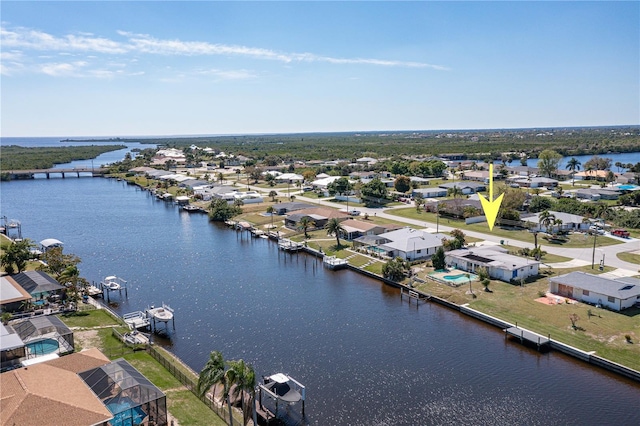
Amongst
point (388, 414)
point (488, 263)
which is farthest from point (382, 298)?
point (388, 414)

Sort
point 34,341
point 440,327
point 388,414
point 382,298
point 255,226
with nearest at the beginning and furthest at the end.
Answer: point 388,414 < point 34,341 < point 440,327 < point 382,298 < point 255,226

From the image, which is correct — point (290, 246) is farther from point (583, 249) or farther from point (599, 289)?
point (583, 249)

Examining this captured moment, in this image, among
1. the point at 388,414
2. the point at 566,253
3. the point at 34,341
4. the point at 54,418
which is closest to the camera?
the point at 54,418

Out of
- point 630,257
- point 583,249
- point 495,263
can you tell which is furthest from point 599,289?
point 583,249

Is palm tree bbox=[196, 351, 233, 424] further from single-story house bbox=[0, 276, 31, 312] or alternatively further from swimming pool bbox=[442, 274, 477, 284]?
swimming pool bbox=[442, 274, 477, 284]

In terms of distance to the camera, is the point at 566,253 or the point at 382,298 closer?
the point at 382,298

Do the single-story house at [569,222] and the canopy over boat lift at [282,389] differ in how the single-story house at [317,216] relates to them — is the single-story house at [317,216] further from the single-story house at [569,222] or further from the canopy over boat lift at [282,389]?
the canopy over boat lift at [282,389]

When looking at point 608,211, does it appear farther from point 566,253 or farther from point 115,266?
point 115,266

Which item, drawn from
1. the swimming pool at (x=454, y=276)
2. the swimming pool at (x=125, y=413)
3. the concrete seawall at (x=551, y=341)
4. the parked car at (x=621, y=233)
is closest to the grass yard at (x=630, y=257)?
the parked car at (x=621, y=233)
